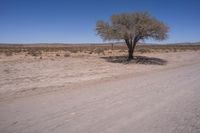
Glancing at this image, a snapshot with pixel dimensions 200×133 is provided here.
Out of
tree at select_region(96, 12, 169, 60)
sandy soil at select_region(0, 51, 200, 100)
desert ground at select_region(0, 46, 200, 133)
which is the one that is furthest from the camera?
→ tree at select_region(96, 12, 169, 60)

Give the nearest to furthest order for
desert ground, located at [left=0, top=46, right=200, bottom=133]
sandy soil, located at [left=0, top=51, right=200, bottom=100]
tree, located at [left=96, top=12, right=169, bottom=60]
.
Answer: desert ground, located at [left=0, top=46, right=200, bottom=133] → sandy soil, located at [left=0, top=51, right=200, bottom=100] → tree, located at [left=96, top=12, right=169, bottom=60]

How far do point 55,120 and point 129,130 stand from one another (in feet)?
6.15

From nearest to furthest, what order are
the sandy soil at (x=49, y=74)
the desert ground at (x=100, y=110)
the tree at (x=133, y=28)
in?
the desert ground at (x=100, y=110) < the sandy soil at (x=49, y=74) < the tree at (x=133, y=28)

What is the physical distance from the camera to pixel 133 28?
24.3 metres

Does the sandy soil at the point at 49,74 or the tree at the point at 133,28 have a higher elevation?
the tree at the point at 133,28

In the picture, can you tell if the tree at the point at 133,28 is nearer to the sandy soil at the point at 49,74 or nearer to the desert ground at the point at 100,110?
the sandy soil at the point at 49,74

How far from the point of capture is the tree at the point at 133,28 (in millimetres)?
24062

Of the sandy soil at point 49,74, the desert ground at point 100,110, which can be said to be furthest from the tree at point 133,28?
the desert ground at point 100,110

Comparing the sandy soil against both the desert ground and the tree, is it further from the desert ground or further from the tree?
the tree

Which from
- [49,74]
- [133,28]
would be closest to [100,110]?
[49,74]

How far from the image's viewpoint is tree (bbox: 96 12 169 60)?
78.9 ft

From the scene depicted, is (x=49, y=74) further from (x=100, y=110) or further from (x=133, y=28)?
(x=133, y=28)

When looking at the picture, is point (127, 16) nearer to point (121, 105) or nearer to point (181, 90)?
point (181, 90)

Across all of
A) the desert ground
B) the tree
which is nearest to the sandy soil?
the desert ground
